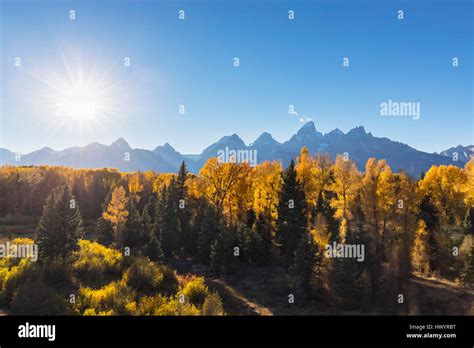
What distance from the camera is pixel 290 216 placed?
120 feet

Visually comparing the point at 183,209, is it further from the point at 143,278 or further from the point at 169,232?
the point at 143,278

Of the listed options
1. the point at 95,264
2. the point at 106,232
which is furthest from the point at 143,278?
the point at 106,232

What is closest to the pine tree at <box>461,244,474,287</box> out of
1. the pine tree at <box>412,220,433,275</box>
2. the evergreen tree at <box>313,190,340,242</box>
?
the pine tree at <box>412,220,433,275</box>

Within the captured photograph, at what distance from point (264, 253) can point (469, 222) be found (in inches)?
1327

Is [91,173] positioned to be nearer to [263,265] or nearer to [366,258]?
[263,265]

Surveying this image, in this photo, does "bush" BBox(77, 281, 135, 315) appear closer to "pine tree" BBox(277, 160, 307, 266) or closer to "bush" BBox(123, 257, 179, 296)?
"bush" BBox(123, 257, 179, 296)

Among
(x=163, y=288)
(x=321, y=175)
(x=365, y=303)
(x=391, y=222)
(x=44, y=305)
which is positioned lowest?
(x=365, y=303)

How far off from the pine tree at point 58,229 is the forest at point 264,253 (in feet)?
0.34

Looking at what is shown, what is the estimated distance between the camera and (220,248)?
3531cm

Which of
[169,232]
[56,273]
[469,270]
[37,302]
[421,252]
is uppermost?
[37,302]

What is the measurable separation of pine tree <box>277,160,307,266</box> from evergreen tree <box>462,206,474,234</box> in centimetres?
2841

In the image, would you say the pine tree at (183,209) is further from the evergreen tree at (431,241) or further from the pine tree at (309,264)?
the evergreen tree at (431,241)
